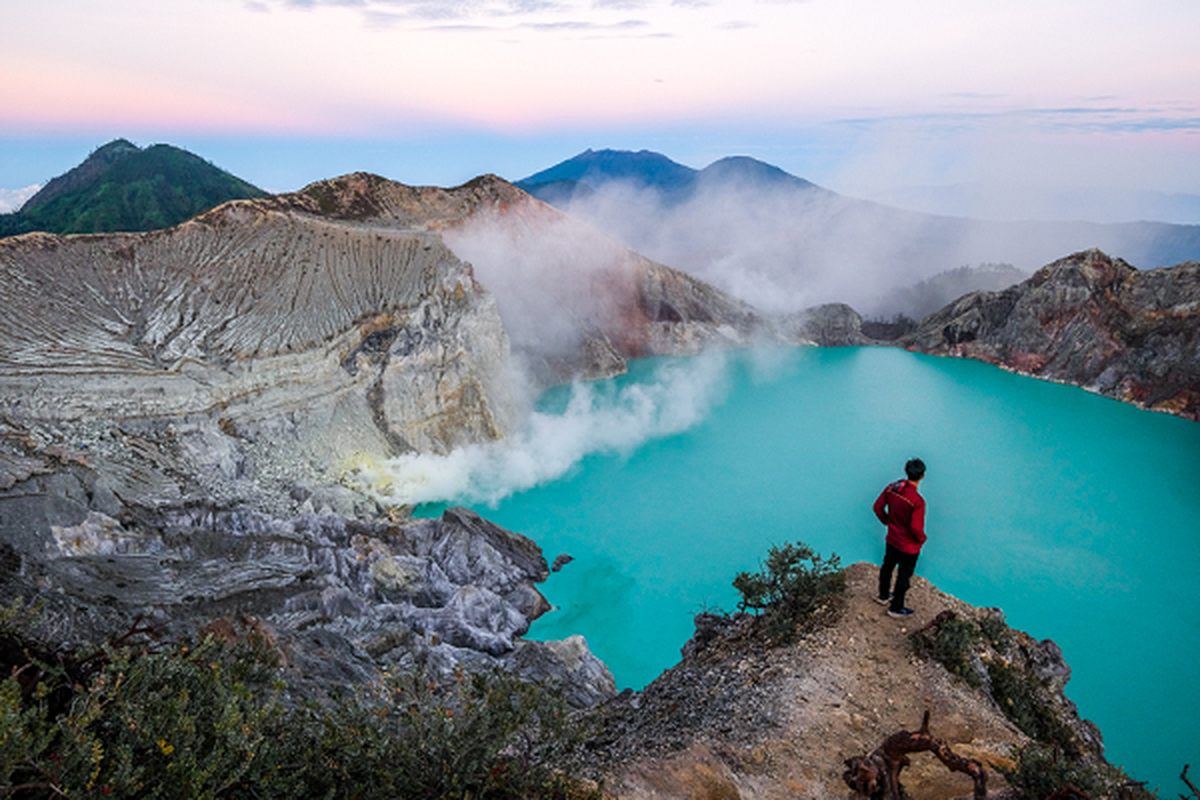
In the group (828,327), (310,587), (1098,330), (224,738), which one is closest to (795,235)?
(828,327)

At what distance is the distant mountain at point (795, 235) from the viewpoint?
65125 millimetres

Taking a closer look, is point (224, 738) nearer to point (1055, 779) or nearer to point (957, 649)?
point (1055, 779)

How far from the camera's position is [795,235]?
8219 cm

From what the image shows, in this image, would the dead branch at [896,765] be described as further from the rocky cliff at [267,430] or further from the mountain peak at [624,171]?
the mountain peak at [624,171]

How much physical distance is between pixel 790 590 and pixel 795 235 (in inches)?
3218

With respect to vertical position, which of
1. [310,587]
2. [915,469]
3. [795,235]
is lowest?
[310,587]

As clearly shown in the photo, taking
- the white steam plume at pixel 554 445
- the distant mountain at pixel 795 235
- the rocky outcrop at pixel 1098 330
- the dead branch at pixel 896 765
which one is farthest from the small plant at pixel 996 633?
the distant mountain at pixel 795 235

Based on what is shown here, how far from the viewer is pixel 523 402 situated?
29.2 m

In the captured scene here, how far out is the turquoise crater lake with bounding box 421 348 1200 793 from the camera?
13.9 m

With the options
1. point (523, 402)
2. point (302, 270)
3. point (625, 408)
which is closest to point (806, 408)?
point (625, 408)

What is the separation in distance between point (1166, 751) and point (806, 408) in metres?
21.6

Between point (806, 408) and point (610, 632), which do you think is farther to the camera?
point (806, 408)

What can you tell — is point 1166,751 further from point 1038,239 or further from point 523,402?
point 1038,239

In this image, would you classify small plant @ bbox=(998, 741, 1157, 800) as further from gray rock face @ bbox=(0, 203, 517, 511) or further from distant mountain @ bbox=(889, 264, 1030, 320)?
distant mountain @ bbox=(889, 264, 1030, 320)
